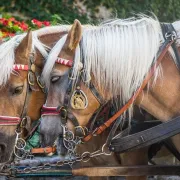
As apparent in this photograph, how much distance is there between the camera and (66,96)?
255cm

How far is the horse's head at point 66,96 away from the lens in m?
2.54

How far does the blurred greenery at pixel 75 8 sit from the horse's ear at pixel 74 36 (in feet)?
12.7

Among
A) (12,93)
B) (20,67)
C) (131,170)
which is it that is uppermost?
(20,67)

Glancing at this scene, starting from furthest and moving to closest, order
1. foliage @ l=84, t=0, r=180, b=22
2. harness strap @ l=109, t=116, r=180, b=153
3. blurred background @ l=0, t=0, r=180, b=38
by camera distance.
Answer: foliage @ l=84, t=0, r=180, b=22 → blurred background @ l=0, t=0, r=180, b=38 → harness strap @ l=109, t=116, r=180, b=153

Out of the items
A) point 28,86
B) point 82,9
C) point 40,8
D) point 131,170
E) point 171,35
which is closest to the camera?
point 171,35

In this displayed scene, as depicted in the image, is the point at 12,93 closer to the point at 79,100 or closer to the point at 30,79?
the point at 30,79

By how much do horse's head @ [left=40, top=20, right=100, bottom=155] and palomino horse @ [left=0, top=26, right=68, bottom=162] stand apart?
0.71 feet

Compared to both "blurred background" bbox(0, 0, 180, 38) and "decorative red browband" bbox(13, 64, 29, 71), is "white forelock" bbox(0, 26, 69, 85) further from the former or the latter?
"blurred background" bbox(0, 0, 180, 38)

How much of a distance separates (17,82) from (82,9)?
4453 mm

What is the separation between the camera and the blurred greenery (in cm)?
662

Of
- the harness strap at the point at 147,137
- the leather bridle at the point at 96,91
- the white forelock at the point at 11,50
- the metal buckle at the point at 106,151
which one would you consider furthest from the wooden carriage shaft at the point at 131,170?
the white forelock at the point at 11,50

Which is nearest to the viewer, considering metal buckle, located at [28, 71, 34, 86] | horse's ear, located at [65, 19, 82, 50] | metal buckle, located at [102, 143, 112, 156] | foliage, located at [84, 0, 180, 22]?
horse's ear, located at [65, 19, 82, 50]

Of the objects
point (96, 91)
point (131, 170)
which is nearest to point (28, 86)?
point (96, 91)

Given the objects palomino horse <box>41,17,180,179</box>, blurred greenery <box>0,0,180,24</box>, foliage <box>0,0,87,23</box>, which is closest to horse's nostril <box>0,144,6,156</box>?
palomino horse <box>41,17,180,179</box>
